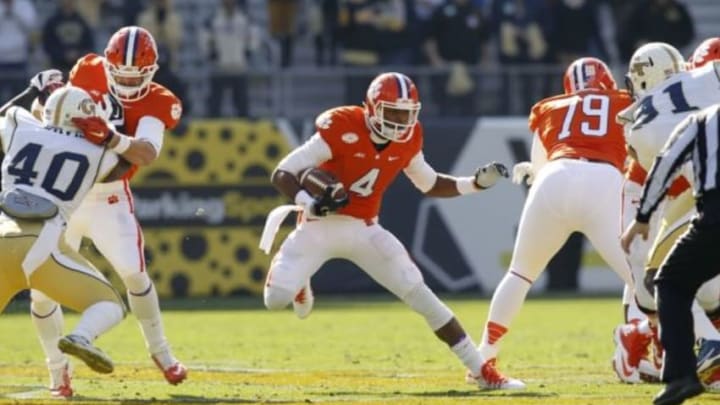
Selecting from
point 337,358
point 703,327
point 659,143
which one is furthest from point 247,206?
point 659,143

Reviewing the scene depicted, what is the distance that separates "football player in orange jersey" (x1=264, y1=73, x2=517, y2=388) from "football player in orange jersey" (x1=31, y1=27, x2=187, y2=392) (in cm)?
71

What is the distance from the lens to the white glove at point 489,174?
930 centimetres

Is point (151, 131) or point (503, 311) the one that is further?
point (503, 311)

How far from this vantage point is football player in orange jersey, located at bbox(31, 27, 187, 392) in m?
8.98

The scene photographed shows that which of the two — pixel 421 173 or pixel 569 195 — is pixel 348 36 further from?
pixel 569 195

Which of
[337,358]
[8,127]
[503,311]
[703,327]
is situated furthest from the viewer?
[337,358]

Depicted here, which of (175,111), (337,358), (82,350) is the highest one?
(175,111)

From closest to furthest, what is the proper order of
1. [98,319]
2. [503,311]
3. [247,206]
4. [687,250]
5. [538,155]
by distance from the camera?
[687,250] < [98,319] < [503,311] < [538,155] < [247,206]

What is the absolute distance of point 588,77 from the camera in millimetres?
10000

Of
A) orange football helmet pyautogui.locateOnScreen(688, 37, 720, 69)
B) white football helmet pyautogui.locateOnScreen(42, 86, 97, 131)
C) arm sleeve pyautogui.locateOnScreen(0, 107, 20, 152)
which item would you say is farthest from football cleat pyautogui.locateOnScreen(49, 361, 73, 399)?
orange football helmet pyautogui.locateOnScreen(688, 37, 720, 69)

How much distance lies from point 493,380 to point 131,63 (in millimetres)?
2725

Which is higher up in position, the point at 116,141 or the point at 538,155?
the point at 116,141

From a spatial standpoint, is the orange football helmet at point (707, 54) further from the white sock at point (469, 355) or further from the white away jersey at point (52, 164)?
the white away jersey at point (52, 164)

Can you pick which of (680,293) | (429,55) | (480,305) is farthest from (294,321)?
(680,293)
